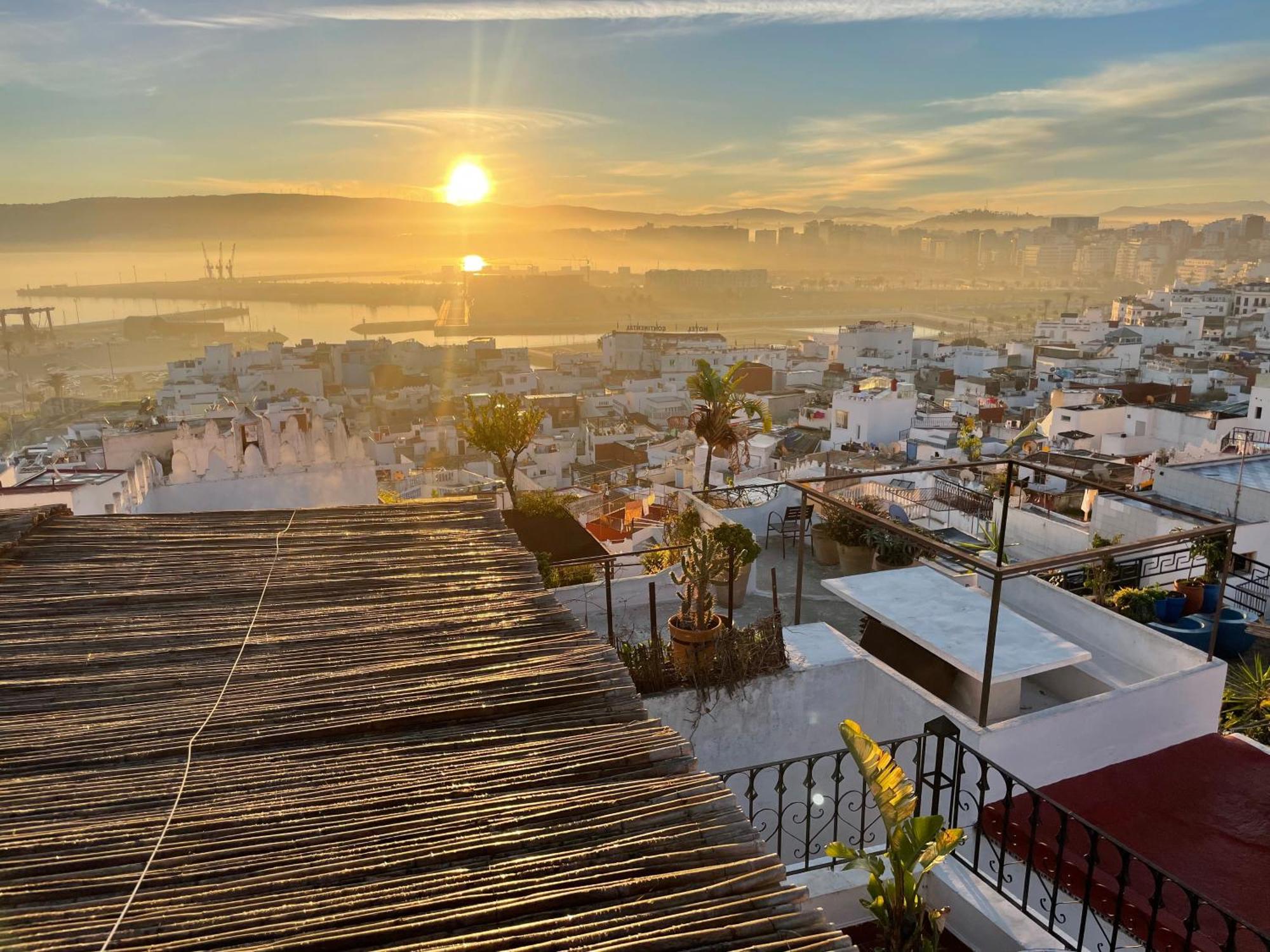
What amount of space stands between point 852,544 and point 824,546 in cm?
51

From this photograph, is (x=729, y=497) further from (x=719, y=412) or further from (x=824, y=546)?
(x=824, y=546)

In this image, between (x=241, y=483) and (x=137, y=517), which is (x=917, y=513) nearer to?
(x=241, y=483)

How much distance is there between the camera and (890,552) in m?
10.3

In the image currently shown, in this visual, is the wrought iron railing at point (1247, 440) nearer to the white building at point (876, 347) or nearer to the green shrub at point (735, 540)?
the green shrub at point (735, 540)

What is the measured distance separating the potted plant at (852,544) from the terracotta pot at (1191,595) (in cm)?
394

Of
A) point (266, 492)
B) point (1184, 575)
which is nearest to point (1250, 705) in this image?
point (1184, 575)

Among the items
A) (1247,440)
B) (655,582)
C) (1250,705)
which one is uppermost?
(655,582)

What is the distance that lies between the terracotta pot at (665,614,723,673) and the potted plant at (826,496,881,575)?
448 centimetres

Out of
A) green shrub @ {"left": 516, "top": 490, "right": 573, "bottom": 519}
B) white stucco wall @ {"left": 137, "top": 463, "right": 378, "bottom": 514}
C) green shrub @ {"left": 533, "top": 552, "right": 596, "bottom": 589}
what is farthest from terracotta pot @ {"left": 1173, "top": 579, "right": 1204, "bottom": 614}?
white stucco wall @ {"left": 137, "top": 463, "right": 378, "bottom": 514}

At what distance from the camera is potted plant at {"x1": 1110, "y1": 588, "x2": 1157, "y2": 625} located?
32.4 feet

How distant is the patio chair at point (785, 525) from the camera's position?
38.9 ft

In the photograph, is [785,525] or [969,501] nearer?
[785,525]

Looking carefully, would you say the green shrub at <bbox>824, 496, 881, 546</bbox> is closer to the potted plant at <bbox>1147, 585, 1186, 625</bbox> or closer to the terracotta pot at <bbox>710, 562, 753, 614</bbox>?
the terracotta pot at <bbox>710, 562, 753, 614</bbox>

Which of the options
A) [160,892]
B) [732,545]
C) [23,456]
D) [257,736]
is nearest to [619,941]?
[160,892]
